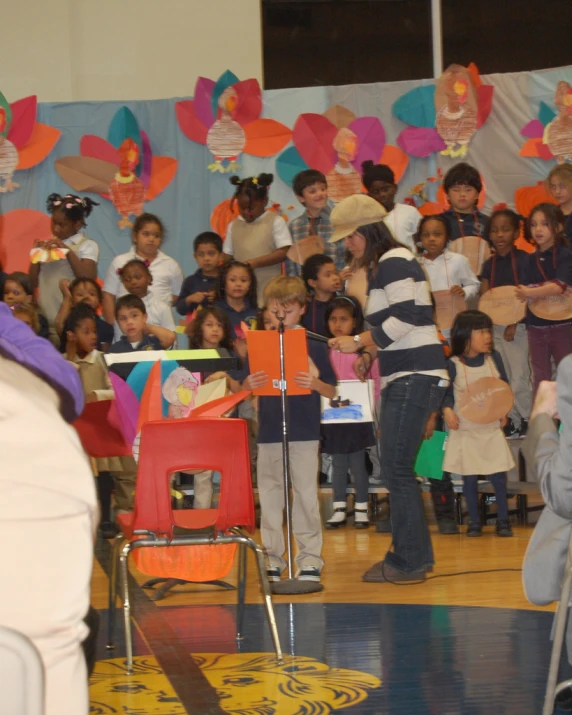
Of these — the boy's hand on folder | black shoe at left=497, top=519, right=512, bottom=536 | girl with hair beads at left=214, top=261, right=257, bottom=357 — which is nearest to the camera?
the boy's hand on folder

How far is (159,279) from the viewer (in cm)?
719

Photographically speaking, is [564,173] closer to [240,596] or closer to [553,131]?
[553,131]

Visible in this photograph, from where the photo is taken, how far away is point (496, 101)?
26.7ft

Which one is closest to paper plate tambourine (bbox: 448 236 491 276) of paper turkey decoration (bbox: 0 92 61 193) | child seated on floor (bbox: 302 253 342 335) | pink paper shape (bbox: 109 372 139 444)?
child seated on floor (bbox: 302 253 342 335)

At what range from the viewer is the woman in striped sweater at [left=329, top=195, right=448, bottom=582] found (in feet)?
14.6

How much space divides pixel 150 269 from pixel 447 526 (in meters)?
2.80

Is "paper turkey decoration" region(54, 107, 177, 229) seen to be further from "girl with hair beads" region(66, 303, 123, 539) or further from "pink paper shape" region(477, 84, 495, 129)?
"pink paper shape" region(477, 84, 495, 129)

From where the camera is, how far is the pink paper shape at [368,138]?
8.12 meters

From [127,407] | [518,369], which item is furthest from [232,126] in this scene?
[127,407]

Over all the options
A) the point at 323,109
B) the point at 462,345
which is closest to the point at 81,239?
the point at 323,109

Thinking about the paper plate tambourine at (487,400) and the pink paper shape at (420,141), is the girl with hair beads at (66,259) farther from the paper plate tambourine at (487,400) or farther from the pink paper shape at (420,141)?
the paper plate tambourine at (487,400)

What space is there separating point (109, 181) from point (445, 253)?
2.98m

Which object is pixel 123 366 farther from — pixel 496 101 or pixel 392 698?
pixel 496 101

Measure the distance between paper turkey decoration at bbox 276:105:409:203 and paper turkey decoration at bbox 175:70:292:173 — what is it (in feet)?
0.52
